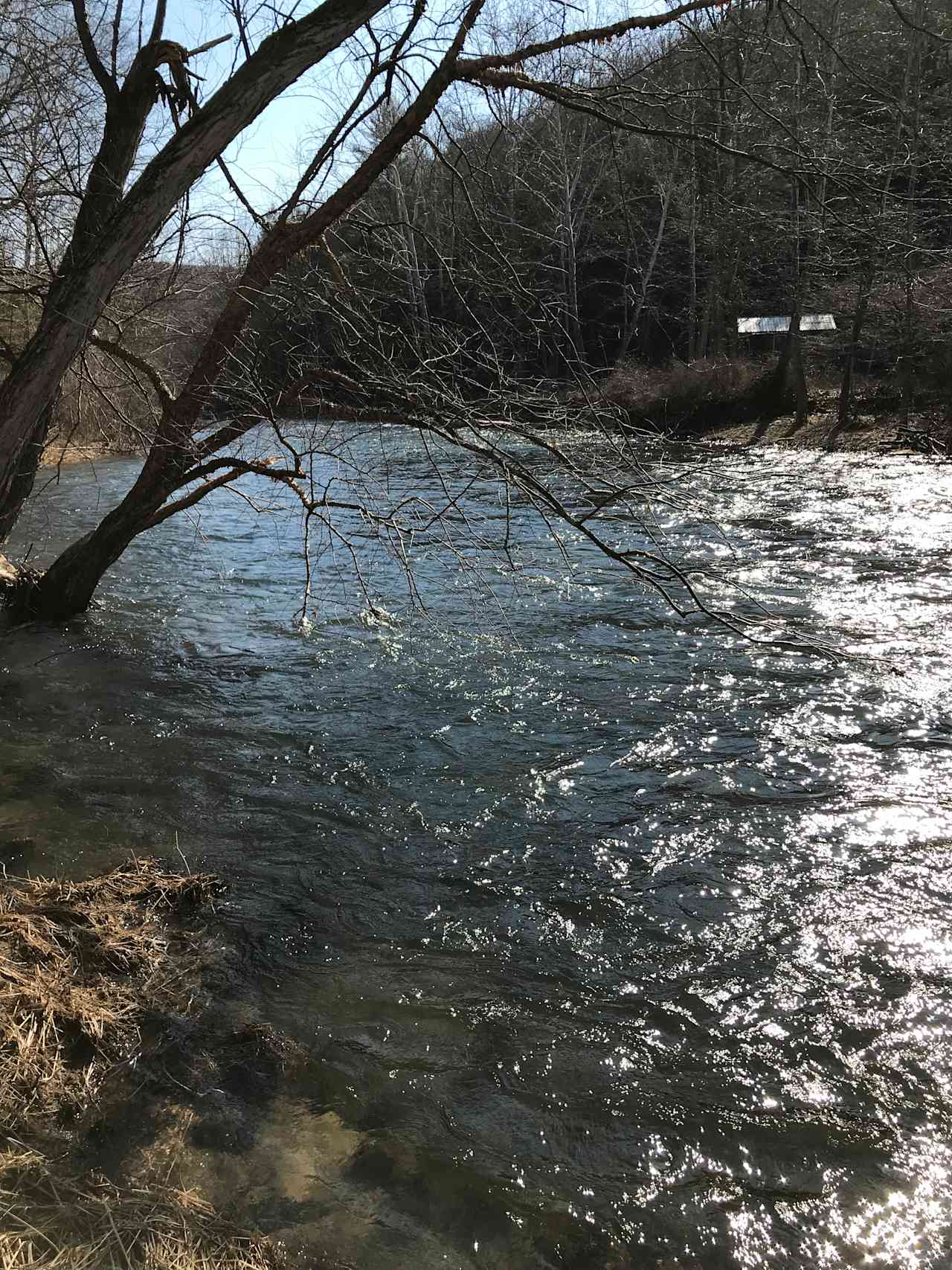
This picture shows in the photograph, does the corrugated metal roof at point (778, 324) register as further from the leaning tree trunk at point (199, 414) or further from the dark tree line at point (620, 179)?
the leaning tree trunk at point (199, 414)


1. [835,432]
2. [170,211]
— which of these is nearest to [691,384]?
[835,432]

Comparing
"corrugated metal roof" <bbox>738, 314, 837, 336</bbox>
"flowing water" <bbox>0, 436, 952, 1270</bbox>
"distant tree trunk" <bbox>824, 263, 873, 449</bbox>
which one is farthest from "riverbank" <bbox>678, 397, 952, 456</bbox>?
"flowing water" <bbox>0, 436, 952, 1270</bbox>

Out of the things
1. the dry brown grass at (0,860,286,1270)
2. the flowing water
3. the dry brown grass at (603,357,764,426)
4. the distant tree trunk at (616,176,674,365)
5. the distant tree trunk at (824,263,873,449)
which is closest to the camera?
the dry brown grass at (0,860,286,1270)

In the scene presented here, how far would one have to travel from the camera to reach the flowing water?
9.81ft

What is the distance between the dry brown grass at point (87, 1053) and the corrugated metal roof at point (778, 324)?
28106mm

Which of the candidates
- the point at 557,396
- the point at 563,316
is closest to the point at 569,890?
the point at 557,396

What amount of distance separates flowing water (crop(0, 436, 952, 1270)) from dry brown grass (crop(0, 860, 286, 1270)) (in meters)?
0.26

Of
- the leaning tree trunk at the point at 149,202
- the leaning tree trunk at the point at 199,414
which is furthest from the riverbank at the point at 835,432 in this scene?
the leaning tree trunk at the point at 149,202

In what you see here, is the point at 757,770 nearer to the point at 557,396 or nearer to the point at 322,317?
the point at 557,396

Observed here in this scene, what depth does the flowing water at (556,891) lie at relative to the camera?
2.99 metres

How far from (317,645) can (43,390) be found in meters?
4.36

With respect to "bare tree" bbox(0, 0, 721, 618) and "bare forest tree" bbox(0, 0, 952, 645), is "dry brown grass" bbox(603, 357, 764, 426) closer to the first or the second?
"bare forest tree" bbox(0, 0, 952, 645)

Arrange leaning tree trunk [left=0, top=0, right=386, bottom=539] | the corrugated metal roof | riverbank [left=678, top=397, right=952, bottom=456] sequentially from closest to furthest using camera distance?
leaning tree trunk [left=0, top=0, right=386, bottom=539] < riverbank [left=678, top=397, right=952, bottom=456] < the corrugated metal roof

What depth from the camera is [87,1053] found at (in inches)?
133
